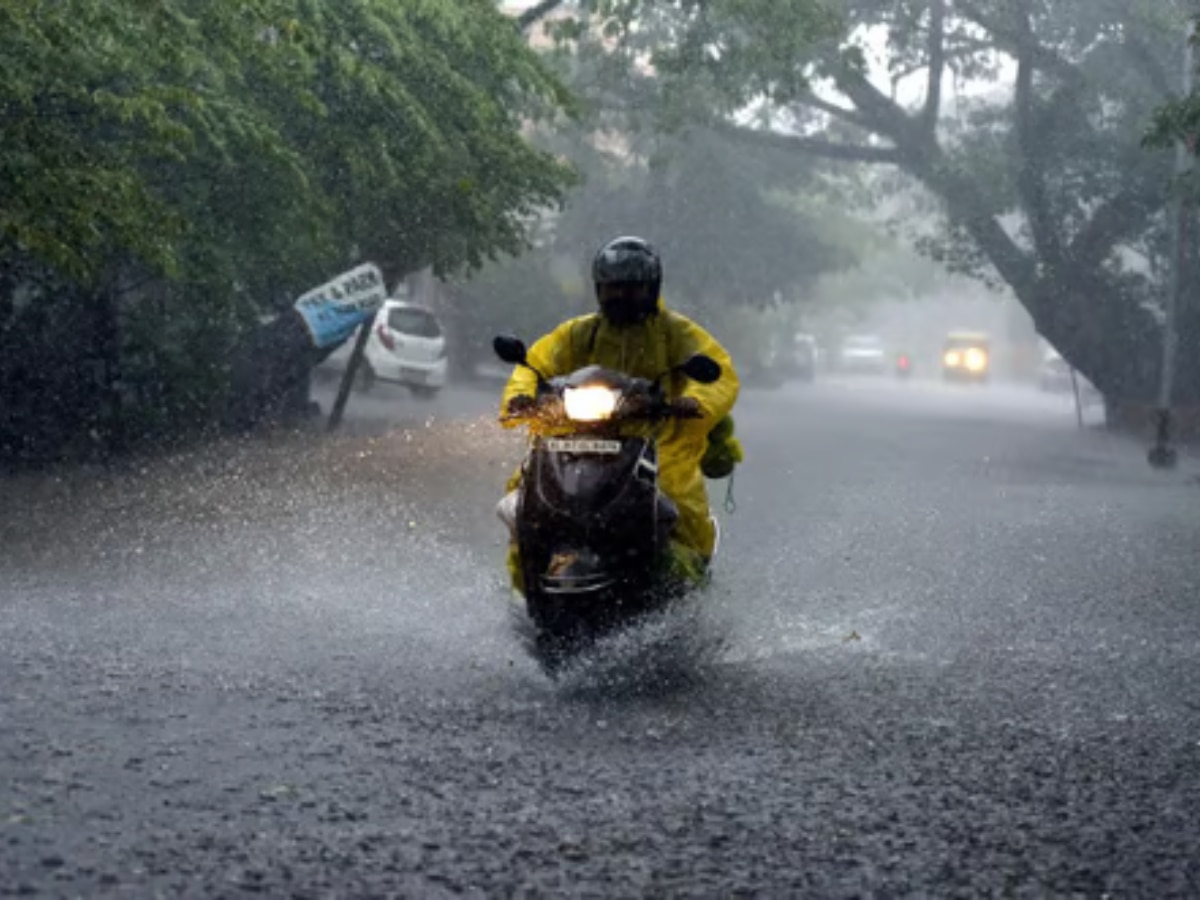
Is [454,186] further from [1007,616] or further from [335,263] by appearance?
[1007,616]

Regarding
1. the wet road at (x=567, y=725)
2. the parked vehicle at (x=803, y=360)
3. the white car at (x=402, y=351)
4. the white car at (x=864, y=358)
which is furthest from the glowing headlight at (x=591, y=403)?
the white car at (x=864, y=358)

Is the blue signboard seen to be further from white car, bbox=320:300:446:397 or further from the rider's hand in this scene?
the rider's hand

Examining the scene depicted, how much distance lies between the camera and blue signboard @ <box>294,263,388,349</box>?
20.9 metres

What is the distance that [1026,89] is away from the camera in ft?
118

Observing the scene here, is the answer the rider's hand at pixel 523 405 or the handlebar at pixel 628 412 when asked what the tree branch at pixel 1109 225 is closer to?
the handlebar at pixel 628 412

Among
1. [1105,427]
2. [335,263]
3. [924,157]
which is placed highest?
[924,157]

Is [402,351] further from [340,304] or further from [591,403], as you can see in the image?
[591,403]

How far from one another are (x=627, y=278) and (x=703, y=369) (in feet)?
1.92

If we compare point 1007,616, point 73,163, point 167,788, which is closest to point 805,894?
point 167,788

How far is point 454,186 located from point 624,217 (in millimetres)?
33155

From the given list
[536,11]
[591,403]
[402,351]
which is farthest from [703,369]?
[402,351]

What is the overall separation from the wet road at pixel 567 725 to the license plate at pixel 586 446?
735 mm

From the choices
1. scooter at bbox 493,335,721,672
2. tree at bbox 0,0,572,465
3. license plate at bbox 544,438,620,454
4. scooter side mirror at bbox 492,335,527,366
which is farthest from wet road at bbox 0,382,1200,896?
tree at bbox 0,0,572,465

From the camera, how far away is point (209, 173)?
58.0ft
